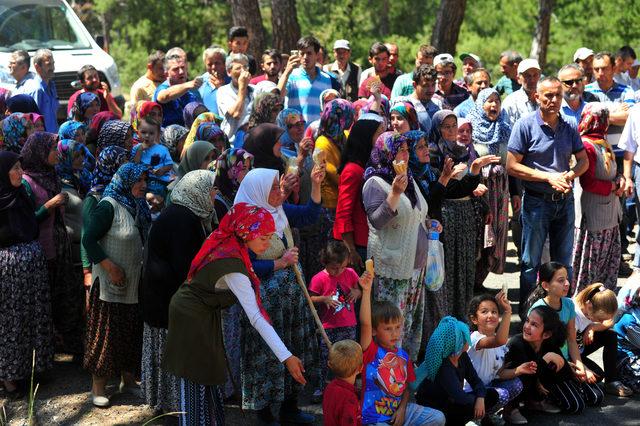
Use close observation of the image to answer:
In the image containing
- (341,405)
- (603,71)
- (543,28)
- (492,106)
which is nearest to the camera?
(341,405)

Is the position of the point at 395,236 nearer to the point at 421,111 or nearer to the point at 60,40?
the point at 421,111

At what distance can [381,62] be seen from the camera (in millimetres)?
11008

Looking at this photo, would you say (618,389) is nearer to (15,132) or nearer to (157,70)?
(15,132)

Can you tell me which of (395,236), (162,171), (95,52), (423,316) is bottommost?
(423,316)

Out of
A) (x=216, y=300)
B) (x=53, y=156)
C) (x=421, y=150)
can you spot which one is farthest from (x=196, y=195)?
(x=421, y=150)

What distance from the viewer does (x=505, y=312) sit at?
6.21 metres

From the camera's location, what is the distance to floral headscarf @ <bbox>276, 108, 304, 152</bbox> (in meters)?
7.56

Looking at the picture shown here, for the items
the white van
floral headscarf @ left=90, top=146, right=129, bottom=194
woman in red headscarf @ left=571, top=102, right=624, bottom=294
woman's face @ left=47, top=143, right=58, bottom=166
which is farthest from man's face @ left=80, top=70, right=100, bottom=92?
woman in red headscarf @ left=571, top=102, right=624, bottom=294

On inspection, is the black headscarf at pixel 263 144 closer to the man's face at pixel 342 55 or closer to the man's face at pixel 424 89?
the man's face at pixel 424 89

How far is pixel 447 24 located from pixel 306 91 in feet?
17.8

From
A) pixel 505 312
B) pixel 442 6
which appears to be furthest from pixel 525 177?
pixel 442 6

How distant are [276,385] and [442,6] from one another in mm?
9975

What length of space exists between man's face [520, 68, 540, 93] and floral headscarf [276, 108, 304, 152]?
9.43 ft

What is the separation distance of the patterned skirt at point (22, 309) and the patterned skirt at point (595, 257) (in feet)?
15.0
